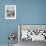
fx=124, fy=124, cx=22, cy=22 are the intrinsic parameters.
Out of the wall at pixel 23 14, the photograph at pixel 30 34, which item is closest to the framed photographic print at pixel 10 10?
the wall at pixel 23 14

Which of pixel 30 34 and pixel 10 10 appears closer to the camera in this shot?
pixel 30 34

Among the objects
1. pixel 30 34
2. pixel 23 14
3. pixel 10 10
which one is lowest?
pixel 30 34

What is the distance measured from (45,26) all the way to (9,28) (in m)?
1.20

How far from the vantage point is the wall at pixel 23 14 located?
4.15 metres

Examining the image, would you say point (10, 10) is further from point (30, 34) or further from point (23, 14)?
point (30, 34)

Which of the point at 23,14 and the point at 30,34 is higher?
the point at 23,14

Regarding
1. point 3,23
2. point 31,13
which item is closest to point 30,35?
point 31,13

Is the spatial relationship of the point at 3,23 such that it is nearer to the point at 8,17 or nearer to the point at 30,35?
the point at 8,17

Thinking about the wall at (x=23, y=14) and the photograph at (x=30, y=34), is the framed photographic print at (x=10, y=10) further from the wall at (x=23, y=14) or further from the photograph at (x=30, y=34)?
the photograph at (x=30, y=34)

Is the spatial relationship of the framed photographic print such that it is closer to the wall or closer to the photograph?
the wall

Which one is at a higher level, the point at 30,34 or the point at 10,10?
the point at 10,10

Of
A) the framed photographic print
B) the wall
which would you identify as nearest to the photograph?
the wall

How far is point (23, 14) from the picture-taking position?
4.16 m

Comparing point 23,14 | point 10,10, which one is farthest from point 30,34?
point 10,10
